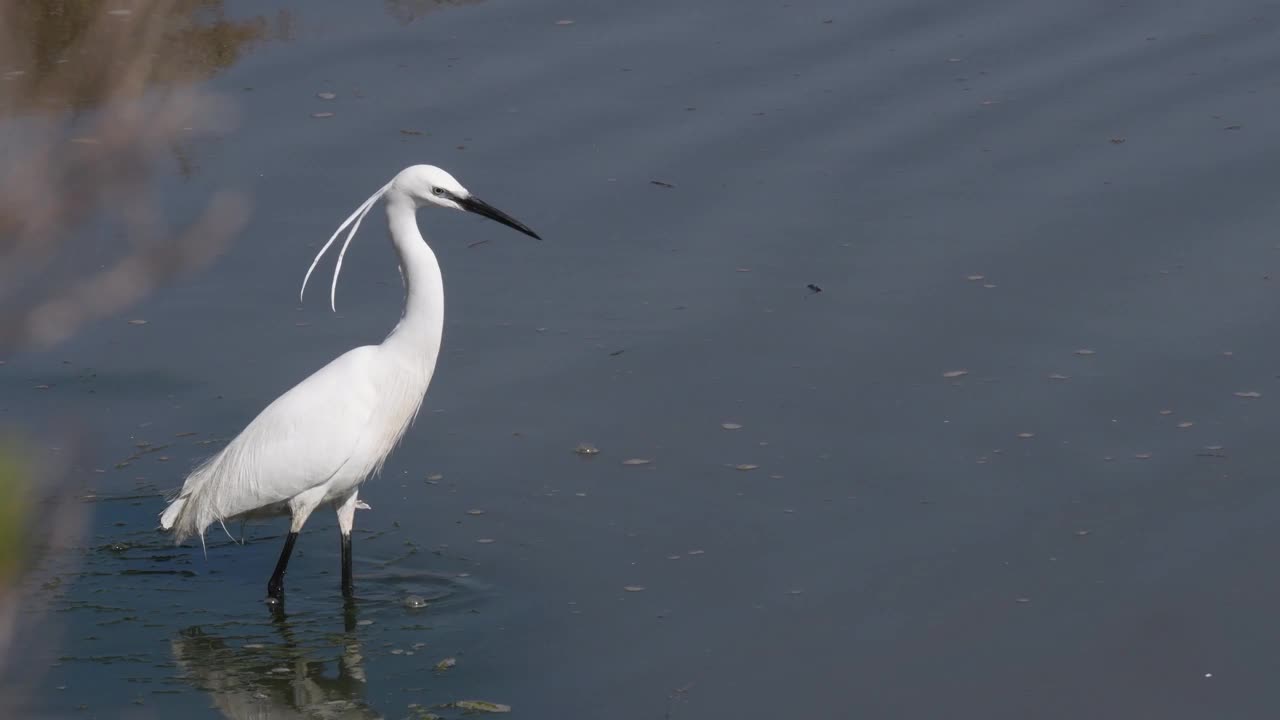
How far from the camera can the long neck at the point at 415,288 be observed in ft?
17.0

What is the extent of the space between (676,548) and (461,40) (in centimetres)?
505

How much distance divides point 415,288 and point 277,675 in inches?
51.7

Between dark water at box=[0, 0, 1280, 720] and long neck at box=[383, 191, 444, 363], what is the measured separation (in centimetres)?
65

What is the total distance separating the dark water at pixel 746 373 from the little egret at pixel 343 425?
263 mm

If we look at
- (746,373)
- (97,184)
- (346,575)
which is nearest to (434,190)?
(346,575)

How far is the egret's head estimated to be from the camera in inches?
203

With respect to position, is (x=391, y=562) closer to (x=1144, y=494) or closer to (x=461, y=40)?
(x=1144, y=494)

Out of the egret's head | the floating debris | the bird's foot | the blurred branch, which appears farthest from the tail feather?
the blurred branch

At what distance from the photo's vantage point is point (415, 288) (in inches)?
207

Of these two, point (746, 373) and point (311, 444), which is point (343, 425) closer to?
point (311, 444)

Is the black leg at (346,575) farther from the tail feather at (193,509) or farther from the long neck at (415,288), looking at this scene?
the long neck at (415,288)

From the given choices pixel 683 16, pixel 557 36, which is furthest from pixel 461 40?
pixel 683 16

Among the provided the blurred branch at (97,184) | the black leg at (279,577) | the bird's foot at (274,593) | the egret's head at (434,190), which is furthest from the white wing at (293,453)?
the blurred branch at (97,184)

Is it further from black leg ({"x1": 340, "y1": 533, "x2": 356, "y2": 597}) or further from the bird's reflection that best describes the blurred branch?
black leg ({"x1": 340, "y1": 533, "x2": 356, "y2": 597})
